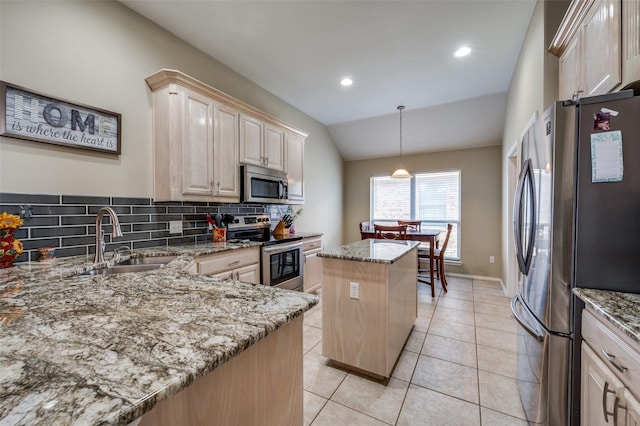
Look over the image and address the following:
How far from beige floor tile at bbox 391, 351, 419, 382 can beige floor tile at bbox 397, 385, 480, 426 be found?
6.5 inches

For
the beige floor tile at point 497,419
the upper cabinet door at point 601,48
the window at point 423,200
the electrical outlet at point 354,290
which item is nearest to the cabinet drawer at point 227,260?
the electrical outlet at point 354,290

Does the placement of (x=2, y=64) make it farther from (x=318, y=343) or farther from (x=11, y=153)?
(x=318, y=343)

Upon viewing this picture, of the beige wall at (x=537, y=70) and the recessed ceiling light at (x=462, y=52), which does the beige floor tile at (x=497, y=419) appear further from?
the recessed ceiling light at (x=462, y=52)

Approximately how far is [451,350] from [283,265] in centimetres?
176

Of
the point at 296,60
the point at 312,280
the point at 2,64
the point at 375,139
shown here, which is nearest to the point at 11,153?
the point at 2,64

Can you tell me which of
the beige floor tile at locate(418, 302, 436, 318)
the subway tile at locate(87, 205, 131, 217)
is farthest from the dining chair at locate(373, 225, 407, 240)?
the subway tile at locate(87, 205, 131, 217)

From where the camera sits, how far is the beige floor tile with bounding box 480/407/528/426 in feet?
4.97

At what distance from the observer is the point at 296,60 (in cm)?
282

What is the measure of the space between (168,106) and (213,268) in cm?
139

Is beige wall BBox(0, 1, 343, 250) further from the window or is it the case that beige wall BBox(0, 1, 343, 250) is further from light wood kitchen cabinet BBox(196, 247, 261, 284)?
the window

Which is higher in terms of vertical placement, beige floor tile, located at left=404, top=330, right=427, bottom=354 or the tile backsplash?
the tile backsplash

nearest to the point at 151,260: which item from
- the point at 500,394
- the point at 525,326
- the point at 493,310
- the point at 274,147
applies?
the point at 274,147

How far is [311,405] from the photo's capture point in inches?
66.1

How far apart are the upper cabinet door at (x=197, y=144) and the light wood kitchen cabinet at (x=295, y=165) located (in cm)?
116
